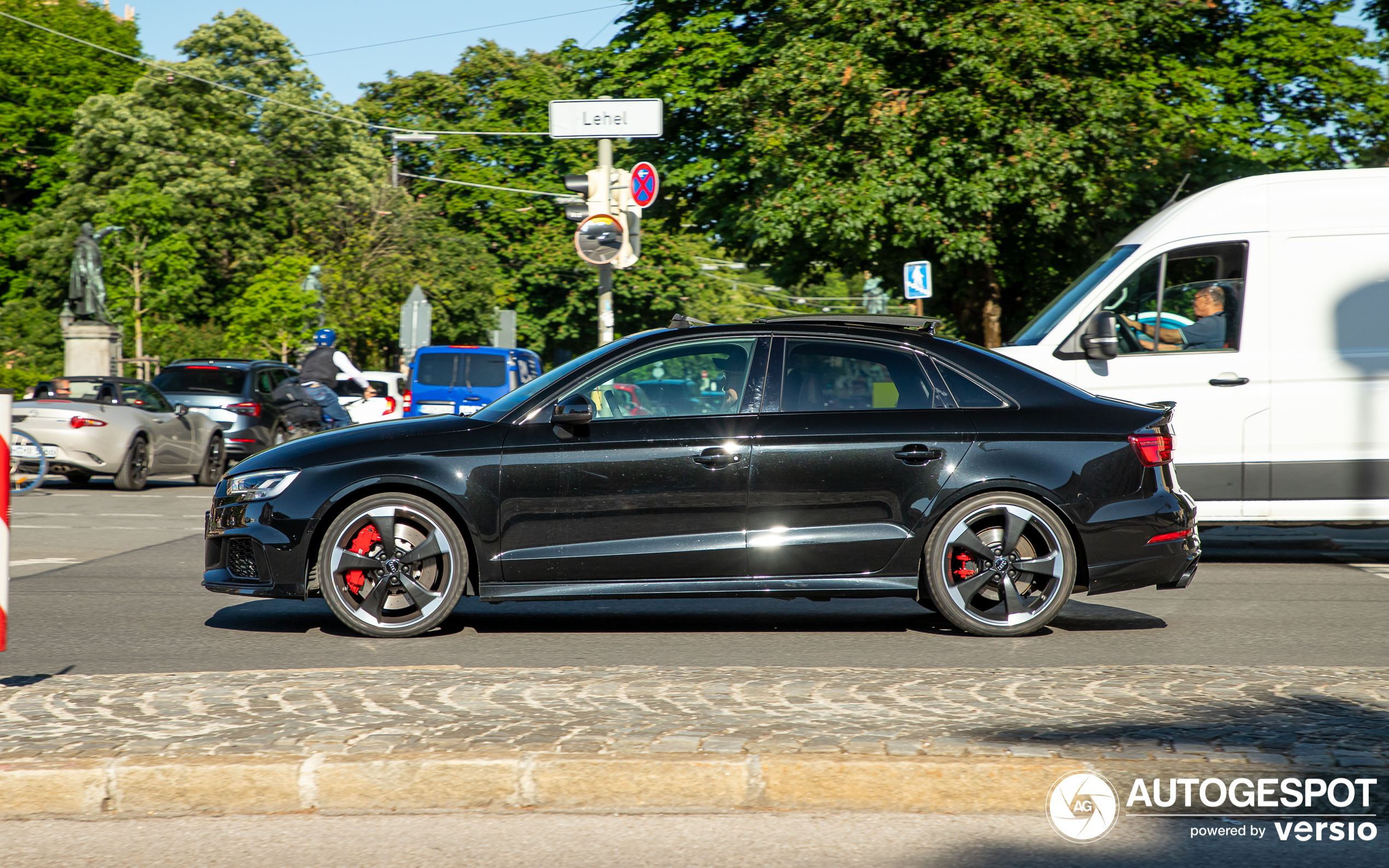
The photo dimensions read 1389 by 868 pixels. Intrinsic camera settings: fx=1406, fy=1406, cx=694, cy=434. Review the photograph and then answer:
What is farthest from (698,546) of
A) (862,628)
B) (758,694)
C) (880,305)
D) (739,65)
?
(880,305)

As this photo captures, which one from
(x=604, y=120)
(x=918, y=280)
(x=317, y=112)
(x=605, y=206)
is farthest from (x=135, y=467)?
(x=317, y=112)

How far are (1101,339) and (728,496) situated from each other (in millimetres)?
3781

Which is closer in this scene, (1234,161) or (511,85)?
(1234,161)

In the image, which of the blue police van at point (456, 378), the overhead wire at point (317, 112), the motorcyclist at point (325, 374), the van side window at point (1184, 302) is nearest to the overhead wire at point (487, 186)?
the overhead wire at point (317, 112)

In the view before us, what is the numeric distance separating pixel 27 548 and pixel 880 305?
41828 millimetres

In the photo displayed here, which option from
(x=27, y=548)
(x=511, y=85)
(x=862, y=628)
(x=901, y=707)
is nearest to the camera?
(x=901, y=707)

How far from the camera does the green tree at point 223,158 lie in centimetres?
5034

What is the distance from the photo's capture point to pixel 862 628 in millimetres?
7359

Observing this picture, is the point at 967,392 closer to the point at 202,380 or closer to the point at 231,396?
the point at 231,396

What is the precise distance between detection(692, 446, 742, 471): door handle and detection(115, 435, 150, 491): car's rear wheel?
1199 cm

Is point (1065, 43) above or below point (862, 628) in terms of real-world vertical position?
above

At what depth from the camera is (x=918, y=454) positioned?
6844 millimetres

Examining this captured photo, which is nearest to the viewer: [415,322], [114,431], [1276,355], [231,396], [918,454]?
[918,454]

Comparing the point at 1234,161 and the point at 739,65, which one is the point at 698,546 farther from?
the point at 739,65
